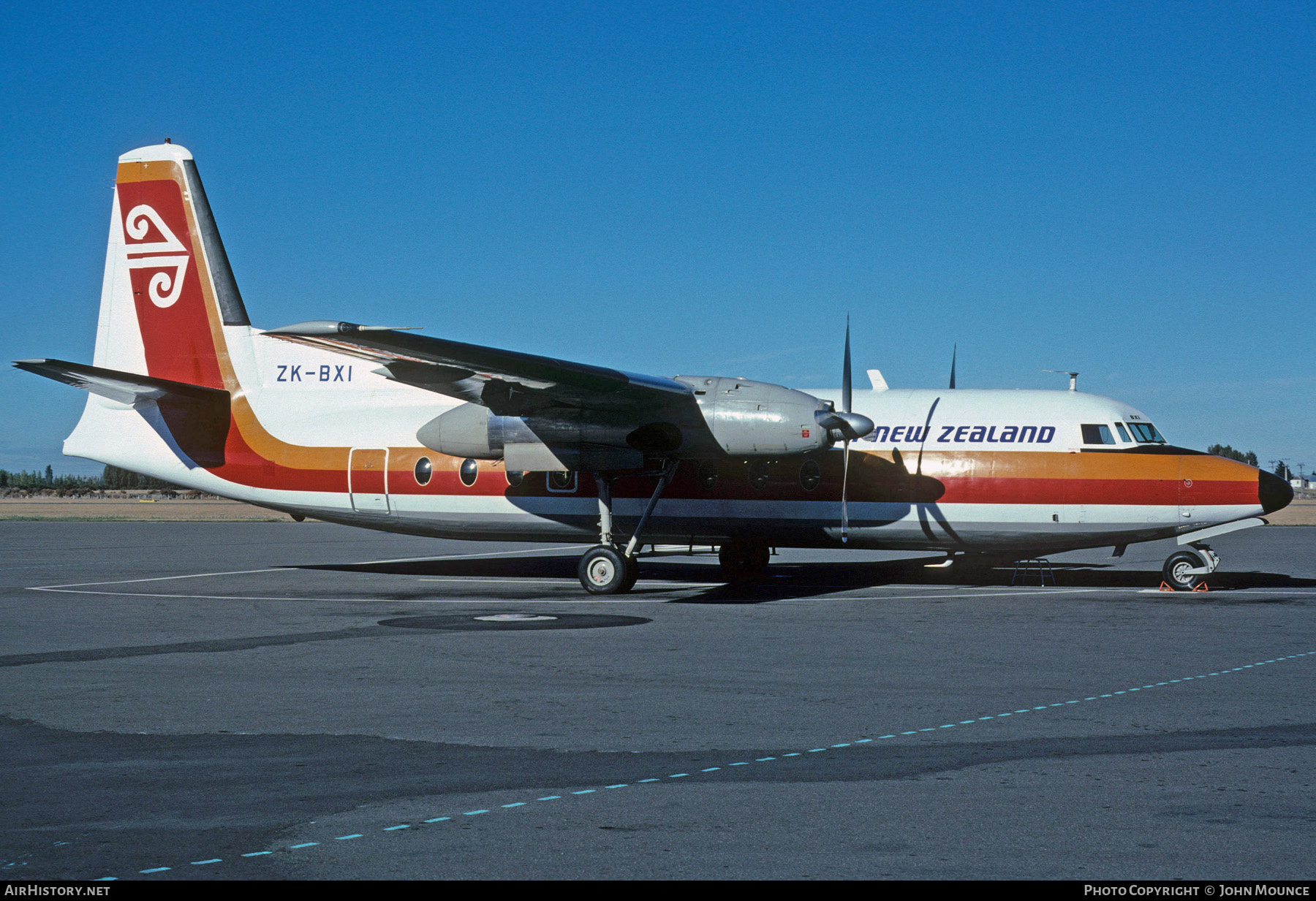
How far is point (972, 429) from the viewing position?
20.5 meters

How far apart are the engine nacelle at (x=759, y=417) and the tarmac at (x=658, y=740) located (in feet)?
8.75

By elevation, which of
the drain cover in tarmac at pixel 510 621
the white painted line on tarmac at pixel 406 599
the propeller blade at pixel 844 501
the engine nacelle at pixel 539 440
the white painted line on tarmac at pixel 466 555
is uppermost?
the engine nacelle at pixel 539 440

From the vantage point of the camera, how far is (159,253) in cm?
2431

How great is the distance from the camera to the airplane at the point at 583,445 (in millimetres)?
18766

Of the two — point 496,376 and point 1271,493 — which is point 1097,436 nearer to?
point 1271,493

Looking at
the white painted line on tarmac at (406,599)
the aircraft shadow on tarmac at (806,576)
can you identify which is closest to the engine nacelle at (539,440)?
the white painted line on tarmac at (406,599)

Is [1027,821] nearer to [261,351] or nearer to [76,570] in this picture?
[261,351]

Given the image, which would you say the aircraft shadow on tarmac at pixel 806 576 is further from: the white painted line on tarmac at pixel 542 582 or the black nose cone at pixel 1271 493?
the black nose cone at pixel 1271 493

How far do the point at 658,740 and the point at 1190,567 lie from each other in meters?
15.4

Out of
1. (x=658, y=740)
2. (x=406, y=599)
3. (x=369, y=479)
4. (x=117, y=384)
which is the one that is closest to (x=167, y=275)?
(x=117, y=384)

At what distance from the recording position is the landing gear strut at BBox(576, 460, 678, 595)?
766 inches

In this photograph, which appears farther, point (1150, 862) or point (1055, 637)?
point (1055, 637)

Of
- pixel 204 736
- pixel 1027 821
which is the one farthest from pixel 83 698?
pixel 1027 821
